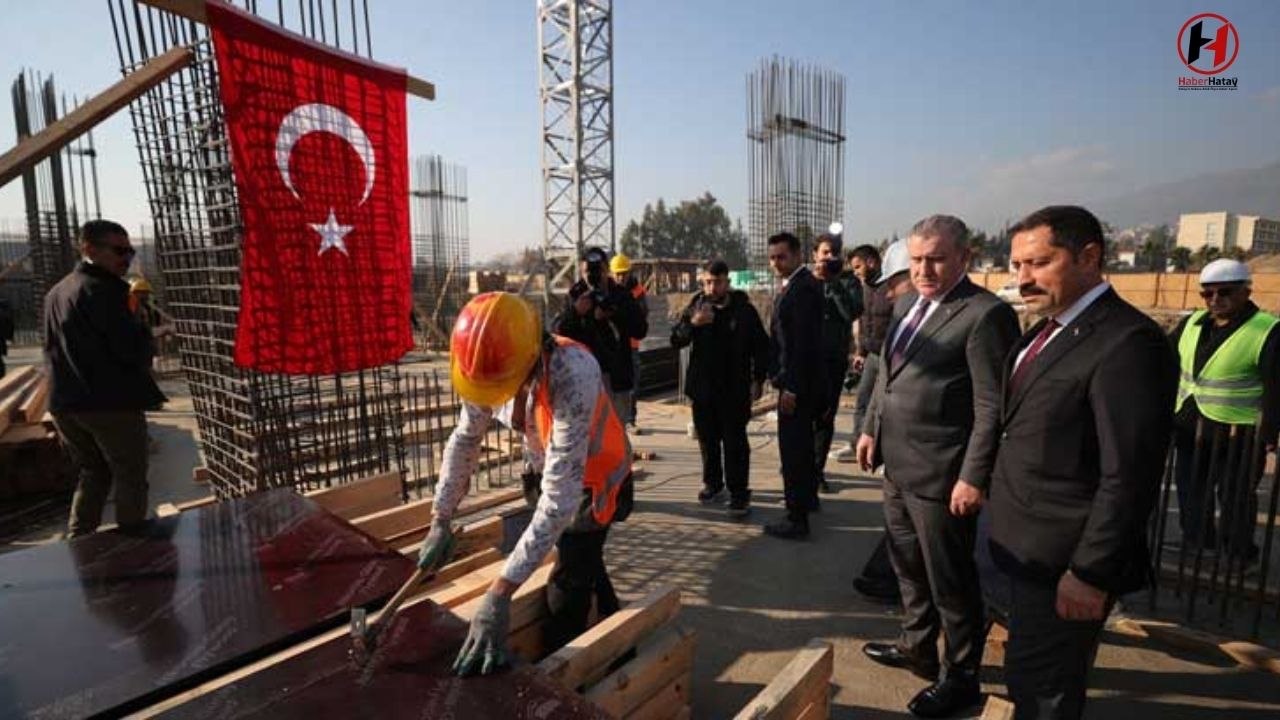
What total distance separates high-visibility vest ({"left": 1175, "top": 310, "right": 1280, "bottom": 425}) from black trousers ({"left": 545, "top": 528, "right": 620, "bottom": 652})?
3451 mm

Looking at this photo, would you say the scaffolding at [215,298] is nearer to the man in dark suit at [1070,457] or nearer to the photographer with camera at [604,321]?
the photographer with camera at [604,321]

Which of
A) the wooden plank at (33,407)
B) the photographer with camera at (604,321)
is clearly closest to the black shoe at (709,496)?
the photographer with camera at (604,321)

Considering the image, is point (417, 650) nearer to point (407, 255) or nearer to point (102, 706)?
point (102, 706)

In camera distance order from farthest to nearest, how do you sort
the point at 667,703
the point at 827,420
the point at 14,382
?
the point at 14,382
the point at 827,420
the point at 667,703

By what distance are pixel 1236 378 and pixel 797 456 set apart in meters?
2.51

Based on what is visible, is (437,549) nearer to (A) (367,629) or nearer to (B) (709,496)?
(A) (367,629)

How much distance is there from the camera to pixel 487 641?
1.59 metres

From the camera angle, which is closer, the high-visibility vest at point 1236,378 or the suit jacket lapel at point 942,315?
the suit jacket lapel at point 942,315

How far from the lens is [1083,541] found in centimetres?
171

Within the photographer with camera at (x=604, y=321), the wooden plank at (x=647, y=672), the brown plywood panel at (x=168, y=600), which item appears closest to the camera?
the brown plywood panel at (x=168, y=600)

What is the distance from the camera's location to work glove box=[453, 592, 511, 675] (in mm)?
1563

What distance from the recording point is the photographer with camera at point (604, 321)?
15.4ft

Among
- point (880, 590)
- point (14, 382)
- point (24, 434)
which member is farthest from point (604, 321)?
point (14, 382)

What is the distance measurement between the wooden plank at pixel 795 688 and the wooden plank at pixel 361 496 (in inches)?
95.6
